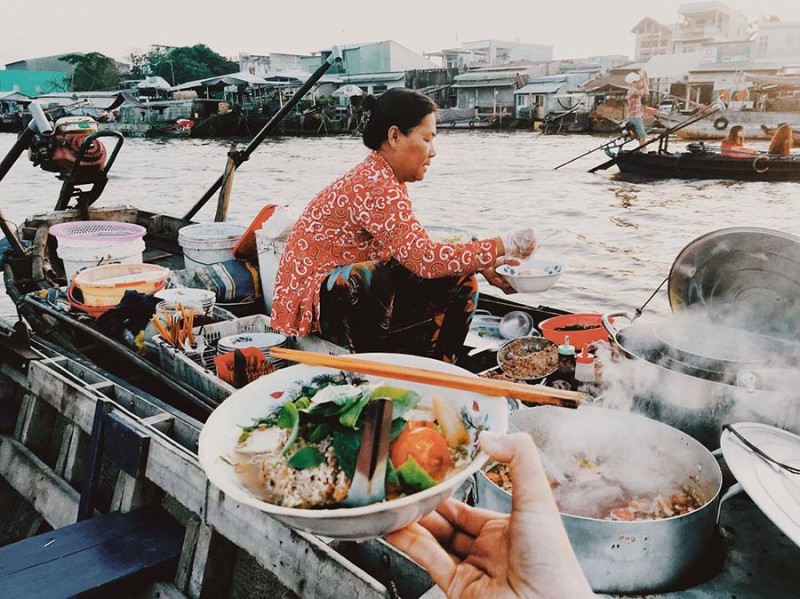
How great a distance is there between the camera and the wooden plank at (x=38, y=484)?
10.8 feet

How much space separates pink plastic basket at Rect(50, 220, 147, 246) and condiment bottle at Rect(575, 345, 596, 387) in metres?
4.02

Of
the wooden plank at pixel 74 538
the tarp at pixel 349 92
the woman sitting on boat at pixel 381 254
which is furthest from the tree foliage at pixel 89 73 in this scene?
the wooden plank at pixel 74 538

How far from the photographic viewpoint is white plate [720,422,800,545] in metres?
1.73

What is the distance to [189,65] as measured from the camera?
77.5 m

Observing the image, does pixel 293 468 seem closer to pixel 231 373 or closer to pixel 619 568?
pixel 619 568

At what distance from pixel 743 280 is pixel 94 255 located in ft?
15.9

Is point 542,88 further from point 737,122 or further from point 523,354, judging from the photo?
point 523,354

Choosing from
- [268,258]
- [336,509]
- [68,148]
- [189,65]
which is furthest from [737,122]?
[189,65]

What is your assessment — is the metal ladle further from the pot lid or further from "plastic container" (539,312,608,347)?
the pot lid

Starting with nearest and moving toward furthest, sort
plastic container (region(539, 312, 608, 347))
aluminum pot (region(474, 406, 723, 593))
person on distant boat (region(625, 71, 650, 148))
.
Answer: aluminum pot (region(474, 406, 723, 593)), plastic container (region(539, 312, 608, 347)), person on distant boat (region(625, 71, 650, 148))

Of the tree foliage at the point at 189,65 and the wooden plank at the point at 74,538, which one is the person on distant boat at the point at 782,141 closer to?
the wooden plank at the point at 74,538

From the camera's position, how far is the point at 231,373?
3.39m

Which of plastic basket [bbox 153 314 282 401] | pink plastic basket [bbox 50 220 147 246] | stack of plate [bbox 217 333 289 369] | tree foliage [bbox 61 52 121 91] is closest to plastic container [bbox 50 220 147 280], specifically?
pink plastic basket [bbox 50 220 147 246]

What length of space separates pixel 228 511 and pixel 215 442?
963mm
